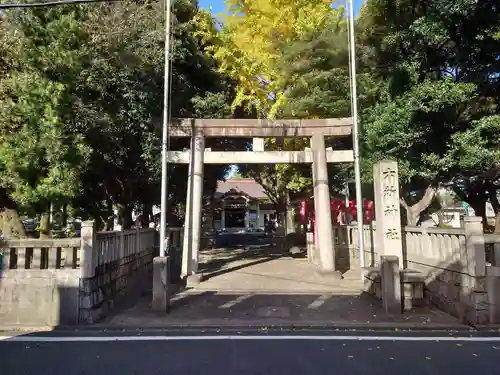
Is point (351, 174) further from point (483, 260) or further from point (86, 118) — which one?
point (86, 118)

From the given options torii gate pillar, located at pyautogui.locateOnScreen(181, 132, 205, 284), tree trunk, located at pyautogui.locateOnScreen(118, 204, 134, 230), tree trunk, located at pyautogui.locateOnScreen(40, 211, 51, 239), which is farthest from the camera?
tree trunk, located at pyautogui.locateOnScreen(118, 204, 134, 230)

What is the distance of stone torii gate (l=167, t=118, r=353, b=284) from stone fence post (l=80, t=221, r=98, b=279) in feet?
16.4

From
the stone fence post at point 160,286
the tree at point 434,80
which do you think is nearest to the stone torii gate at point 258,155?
the tree at point 434,80

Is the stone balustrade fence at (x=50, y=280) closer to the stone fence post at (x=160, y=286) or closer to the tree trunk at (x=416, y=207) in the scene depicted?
the stone fence post at (x=160, y=286)

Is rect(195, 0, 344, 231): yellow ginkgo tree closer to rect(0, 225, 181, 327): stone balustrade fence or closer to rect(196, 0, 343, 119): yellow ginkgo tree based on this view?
rect(196, 0, 343, 119): yellow ginkgo tree

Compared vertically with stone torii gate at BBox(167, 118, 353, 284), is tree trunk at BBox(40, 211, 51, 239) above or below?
below

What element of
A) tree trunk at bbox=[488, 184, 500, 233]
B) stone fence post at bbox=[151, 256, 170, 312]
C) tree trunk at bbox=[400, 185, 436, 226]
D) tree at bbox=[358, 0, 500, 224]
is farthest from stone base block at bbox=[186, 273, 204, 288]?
tree trunk at bbox=[488, 184, 500, 233]

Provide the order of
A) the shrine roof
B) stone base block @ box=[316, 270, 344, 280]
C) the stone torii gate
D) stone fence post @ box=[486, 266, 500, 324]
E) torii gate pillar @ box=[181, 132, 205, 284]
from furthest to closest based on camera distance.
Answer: the shrine roof, the stone torii gate, torii gate pillar @ box=[181, 132, 205, 284], stone base block @ box=[316, 270, 344, 280], stone fence post @ box=[486, 266, 500, 324]

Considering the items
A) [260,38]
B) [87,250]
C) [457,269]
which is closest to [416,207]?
[457,269]

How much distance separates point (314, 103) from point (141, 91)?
226 inches

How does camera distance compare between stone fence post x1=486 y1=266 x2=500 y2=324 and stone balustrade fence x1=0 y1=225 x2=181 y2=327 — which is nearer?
stone fence post x1=486 y1=266 x2=500 y2=324

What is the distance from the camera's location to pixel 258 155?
1355 centimetres

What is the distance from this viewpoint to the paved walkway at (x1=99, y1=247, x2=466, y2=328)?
318 inches
